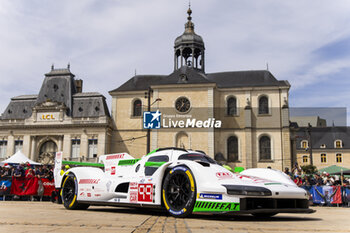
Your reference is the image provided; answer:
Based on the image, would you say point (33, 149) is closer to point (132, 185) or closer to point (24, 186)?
point (24, 186)

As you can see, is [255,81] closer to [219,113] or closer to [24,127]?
[219,113]

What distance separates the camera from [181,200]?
23.9 feet

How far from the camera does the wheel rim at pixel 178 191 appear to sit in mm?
7222

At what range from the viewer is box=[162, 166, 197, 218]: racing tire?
7023mm

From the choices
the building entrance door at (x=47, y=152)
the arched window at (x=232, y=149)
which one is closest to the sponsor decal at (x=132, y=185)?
the arched window at (x=232, y=149)

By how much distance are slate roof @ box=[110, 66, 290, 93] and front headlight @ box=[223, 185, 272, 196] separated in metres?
38.1

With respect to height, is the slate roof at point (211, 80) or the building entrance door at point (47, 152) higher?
the slate roof at point (211, 80)

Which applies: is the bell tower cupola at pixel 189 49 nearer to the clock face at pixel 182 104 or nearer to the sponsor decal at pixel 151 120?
the clock face at pixel 182 104

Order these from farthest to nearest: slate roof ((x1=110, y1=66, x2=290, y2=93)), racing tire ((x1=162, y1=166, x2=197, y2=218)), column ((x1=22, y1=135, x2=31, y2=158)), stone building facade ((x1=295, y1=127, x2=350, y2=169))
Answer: stone building facade ((x1=295, y1=127, x2=350, y2=169)) < column ((x1=22, y1=135, x2=31, y2=158)) < slate roof ((x1=110, y1=66, x2=290, y2=93)) < racing tire ((x1=162, y1=166, x2=197, y2=218))

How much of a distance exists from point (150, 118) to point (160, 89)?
72.5ft

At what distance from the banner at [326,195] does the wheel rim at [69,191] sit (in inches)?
466

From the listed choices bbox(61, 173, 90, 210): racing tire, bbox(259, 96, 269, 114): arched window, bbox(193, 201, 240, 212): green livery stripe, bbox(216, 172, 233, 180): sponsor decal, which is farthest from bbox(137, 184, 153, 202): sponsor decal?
bbox(259, 96, 269, 114): arched window

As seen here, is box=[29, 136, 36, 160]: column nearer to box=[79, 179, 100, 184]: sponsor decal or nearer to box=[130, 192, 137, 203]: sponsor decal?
box=[79, 179, 100, 184]: sponsor decal

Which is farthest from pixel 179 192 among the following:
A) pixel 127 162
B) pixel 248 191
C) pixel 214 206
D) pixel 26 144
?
pixel 26 144
